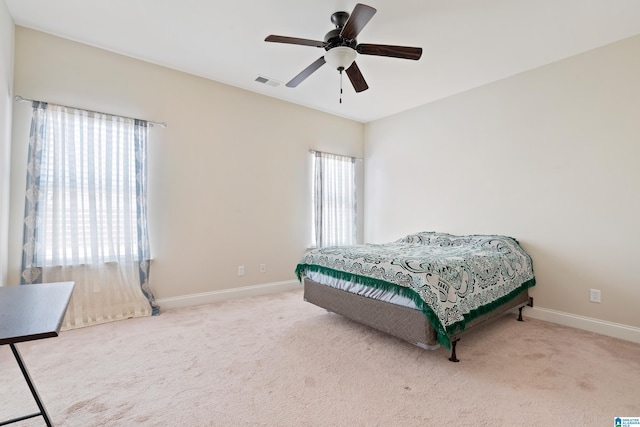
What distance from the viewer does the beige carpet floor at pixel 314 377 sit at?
5.52 feet

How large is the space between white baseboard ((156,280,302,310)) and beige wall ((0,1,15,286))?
4.64 ft

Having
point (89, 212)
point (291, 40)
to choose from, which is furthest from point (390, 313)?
point (89, 212)

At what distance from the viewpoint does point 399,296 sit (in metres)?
2.39

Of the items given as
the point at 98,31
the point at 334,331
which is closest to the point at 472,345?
the point at 334,331

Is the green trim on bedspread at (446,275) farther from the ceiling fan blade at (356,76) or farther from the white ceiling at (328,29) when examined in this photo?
the white ceiling at (328,29)

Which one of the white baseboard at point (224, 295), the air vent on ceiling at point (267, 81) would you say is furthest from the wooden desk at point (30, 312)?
the air vent on ceiling at point (267, 81)

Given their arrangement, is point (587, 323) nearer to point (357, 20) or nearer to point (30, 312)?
point (357, 20)

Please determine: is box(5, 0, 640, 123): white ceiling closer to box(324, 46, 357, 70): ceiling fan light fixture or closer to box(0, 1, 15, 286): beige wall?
box(0, 1, 15, 286): beige wall

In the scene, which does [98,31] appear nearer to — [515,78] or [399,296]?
[399,296]

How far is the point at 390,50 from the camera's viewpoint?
2.37 m

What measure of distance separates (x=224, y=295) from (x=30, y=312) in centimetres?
279

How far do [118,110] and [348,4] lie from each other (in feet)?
8.50

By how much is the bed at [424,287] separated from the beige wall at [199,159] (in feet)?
3.83

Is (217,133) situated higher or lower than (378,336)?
higher
